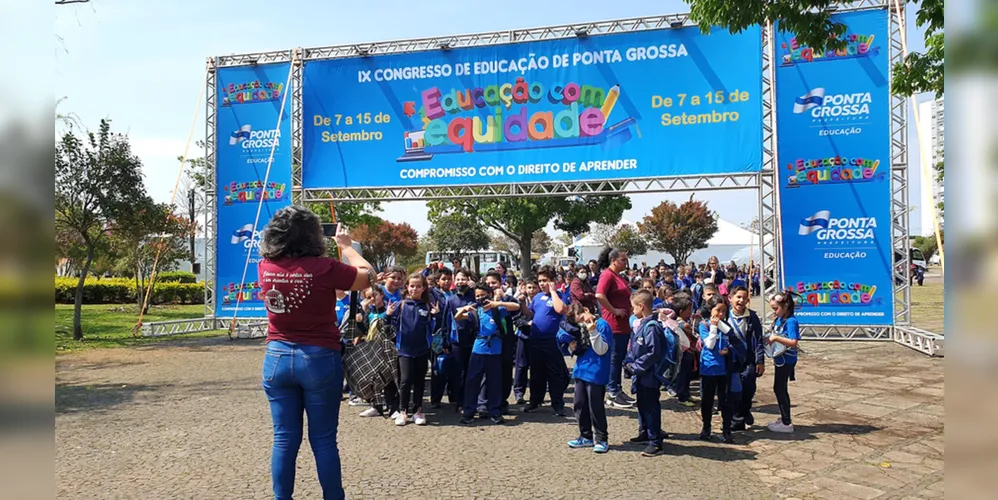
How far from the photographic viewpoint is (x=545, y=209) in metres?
28.4

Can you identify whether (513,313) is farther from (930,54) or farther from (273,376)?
(930,54)

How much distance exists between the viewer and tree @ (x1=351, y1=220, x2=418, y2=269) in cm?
4894

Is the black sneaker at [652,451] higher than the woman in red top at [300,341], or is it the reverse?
the woman in red top at [300,341]

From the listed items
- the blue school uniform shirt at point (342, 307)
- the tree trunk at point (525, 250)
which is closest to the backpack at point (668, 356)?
the blue school uniform shirt at point (342, 307)

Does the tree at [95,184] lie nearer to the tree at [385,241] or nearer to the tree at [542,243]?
the tree at [385,241]

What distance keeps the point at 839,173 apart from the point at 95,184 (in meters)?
15.3

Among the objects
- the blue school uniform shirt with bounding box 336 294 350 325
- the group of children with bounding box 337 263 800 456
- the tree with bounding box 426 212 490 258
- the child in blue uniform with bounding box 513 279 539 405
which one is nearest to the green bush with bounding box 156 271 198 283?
the tree with bounding box 426 212 490 258

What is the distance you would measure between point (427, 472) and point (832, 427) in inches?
169

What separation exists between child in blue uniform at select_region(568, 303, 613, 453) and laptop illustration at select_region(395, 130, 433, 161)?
8332mm

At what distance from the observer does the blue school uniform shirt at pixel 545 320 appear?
23.6 ft

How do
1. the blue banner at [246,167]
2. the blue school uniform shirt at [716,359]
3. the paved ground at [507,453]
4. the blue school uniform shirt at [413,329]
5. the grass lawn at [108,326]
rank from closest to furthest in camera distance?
the paved ground at [507,453] < the blue school uniform shirt at [716,359] < the blue school uniform shirt at [413,329] < the grass lawn at [108,326] < the blue banner at [246,167]

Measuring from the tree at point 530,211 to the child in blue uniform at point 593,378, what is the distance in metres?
21.7

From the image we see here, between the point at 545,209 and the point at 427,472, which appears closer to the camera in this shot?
the point at 427,472

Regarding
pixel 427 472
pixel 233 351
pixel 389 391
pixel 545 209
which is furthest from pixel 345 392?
pixel 545 209
